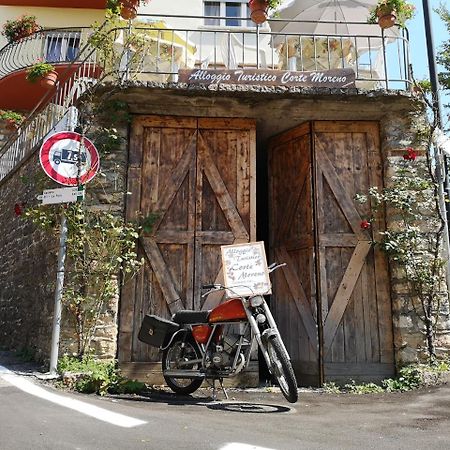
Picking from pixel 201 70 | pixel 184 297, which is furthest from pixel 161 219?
pixel 201 70

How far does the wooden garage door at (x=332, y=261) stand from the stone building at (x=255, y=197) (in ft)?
0.04

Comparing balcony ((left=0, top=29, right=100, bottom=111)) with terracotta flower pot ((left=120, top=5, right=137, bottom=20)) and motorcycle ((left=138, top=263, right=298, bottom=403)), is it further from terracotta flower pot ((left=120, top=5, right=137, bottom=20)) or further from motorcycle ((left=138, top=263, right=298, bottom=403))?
motorcycle ((left=138, top=263, right=298, bottom=403))

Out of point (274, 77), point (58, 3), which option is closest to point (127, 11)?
point (274, 77)

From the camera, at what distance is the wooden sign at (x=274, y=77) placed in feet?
18.5

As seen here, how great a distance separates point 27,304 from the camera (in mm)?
6859

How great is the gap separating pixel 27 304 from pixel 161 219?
267 centimetres

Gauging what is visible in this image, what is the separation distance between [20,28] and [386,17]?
34.2 feet

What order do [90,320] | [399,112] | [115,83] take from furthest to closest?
[399,112]
[115,83]
[90,320]

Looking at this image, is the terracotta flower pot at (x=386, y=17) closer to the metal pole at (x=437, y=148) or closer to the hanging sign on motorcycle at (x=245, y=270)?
the metal pole at (x=437, y=148)

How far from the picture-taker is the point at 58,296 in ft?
16.7

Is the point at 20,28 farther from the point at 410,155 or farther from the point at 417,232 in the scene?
the point at 417,232

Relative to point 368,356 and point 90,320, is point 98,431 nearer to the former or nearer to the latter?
point 90,320

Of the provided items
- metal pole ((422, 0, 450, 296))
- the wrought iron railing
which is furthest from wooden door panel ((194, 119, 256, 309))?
the wrought iron railing

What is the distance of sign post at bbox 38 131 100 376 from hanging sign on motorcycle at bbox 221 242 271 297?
174 centimetres
